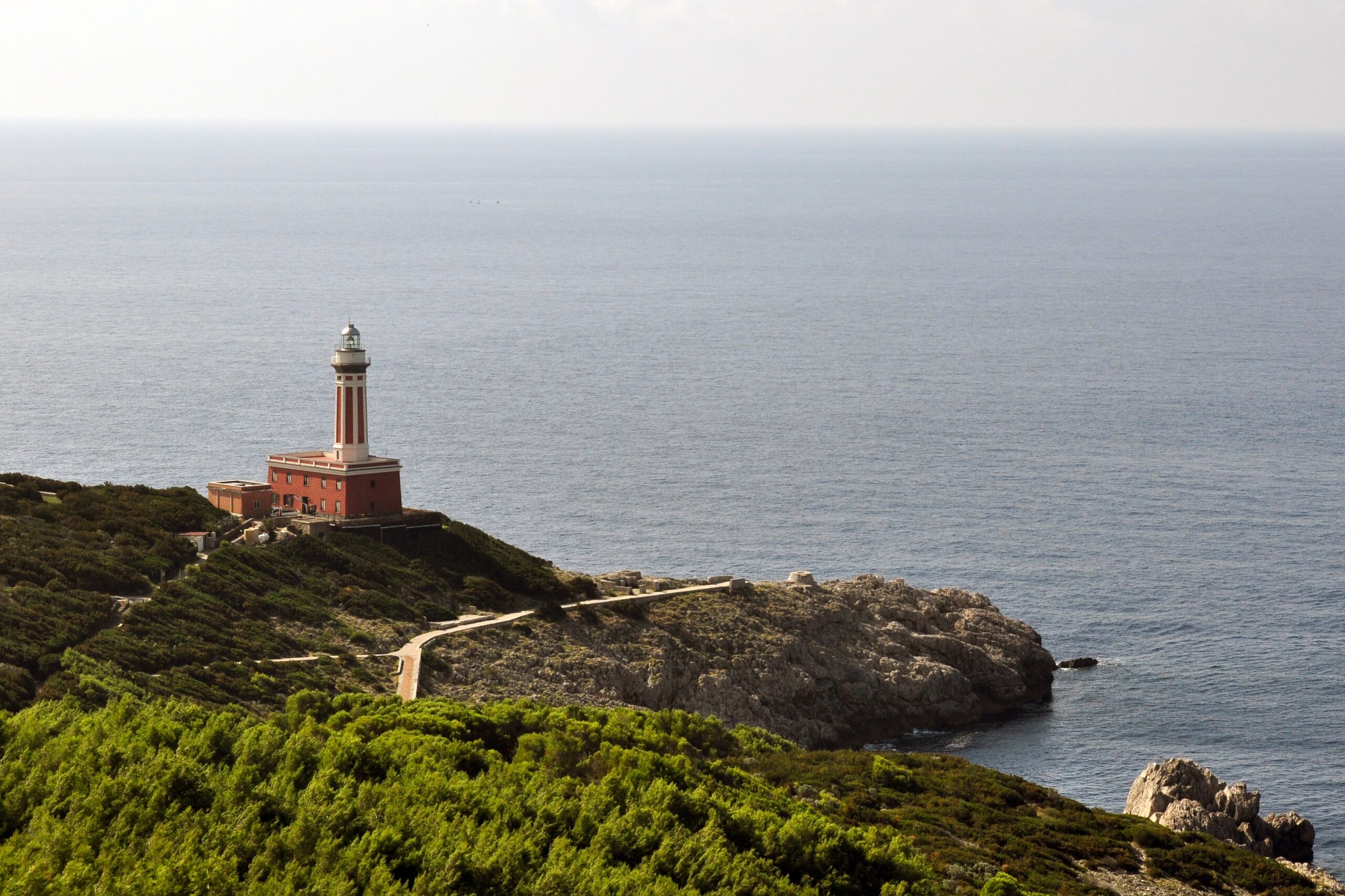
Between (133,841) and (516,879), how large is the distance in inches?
275

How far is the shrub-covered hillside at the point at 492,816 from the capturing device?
32094mm

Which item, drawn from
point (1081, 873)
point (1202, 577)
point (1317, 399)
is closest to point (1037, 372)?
point (1317, 399)

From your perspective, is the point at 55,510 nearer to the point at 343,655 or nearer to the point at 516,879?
the point at 343,655

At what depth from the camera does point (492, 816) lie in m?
36.2

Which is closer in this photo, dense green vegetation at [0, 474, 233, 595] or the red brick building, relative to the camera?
dense green vegetation at [0, 474, 233, 595]

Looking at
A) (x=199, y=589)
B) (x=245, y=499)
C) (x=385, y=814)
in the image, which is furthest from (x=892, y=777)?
(x=245, y=499)

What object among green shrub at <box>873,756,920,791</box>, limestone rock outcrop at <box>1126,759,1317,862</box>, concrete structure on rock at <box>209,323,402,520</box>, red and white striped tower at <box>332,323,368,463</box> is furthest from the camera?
concrete structure on rock at <box>209,323,402,520</box>

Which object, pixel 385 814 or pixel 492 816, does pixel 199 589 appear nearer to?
pixel 492 816

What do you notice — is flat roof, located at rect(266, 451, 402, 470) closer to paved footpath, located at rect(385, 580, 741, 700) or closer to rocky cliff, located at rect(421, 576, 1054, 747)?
paved footpath, located at rect(385, 580, 741, 700)

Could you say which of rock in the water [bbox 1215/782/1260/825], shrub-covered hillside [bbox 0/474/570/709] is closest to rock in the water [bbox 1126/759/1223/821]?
A: rock in the water [bbox 1215/782/1260/825]

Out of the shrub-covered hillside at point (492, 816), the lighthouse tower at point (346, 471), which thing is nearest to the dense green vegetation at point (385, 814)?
the shrub-covered hillside at point (492, 816)

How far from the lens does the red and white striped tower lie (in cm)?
6881

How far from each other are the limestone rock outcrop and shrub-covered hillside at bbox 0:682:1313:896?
3.22 metres

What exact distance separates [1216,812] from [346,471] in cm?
3431
